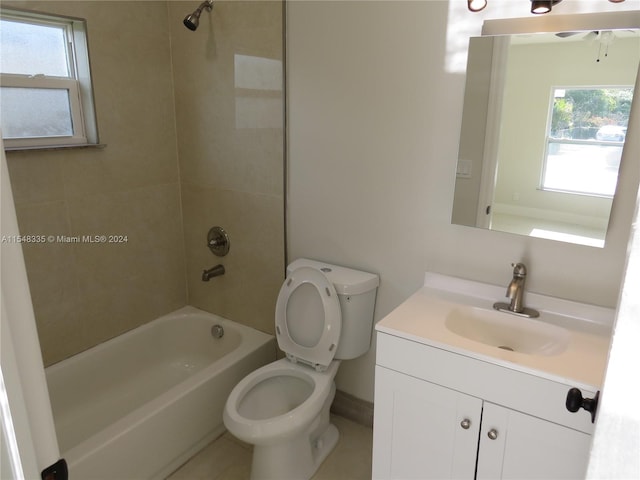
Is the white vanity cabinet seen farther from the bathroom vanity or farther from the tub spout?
the tub spout

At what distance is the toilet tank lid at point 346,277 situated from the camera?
2.02m

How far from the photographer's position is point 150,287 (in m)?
2.66

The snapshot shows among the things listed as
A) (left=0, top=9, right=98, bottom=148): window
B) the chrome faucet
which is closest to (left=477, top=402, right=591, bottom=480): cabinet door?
the chrome faucet

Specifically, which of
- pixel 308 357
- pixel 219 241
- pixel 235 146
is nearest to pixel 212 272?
pixel 219 241

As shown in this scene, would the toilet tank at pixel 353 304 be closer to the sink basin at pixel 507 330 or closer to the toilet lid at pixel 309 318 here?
the toilet lid at pixel 309 318

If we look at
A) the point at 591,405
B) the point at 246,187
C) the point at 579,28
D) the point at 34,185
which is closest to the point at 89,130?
the point at 34,185

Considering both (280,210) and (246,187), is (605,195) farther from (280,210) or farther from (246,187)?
(246,187)

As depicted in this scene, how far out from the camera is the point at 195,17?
2160 millimetres

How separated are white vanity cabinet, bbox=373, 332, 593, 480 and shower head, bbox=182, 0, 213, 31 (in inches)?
62.7

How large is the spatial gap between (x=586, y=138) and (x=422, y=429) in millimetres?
1111

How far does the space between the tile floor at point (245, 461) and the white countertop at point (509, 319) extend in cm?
86

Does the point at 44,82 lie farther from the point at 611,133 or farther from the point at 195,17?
the point at 611,133

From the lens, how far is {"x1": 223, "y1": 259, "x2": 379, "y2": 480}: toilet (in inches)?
76.9

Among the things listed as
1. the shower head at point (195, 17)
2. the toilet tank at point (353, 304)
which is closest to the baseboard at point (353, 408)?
the toilet tank at point (353, 304)
